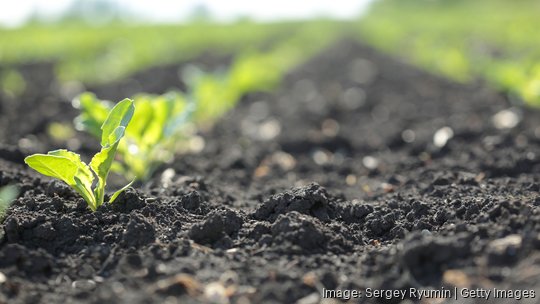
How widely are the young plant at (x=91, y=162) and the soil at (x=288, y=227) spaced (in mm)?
98

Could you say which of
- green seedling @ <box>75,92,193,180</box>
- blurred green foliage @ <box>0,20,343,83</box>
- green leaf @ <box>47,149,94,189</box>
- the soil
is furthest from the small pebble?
blurred green foliage @ <box>0,20,343,83</box>

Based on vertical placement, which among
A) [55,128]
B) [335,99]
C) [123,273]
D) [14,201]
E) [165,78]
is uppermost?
[165,78]

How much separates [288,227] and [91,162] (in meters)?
0.78

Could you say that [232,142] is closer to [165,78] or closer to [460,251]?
[460,251]

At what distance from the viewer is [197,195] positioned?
2.54 m

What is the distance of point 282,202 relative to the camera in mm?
2383

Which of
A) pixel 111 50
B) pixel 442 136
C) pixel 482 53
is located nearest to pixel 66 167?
pixel 442 136

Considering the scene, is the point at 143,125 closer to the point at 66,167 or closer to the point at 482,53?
the point at 66,167

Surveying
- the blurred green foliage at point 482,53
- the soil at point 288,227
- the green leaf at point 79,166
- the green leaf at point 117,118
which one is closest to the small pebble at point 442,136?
the soil at point 288,227

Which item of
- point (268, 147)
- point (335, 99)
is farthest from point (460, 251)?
→ point (335, 99)

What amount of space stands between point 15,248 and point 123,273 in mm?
411

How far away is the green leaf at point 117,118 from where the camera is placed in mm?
2338

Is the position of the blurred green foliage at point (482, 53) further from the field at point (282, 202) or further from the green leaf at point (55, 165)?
the green leaf at point (55, 165)

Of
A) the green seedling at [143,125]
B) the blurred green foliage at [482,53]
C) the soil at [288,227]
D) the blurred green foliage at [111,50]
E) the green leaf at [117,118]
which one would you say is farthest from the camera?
the blurred green foliage at [111,50]
